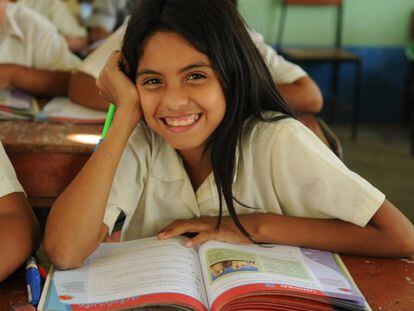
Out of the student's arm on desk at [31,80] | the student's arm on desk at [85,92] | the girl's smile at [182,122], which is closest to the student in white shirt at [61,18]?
the student's arm on desk at [31,80]

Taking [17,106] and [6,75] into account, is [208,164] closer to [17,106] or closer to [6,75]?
[17,106]

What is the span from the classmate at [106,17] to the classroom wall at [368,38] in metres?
1.82

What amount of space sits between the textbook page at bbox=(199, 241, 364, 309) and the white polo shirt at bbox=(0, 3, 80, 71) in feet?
4.35

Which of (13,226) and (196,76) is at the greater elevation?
(196,76)

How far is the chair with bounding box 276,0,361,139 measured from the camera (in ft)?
14.8

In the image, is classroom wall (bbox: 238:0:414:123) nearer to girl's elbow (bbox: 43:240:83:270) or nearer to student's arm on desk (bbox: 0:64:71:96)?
student's arm on desk (bbox: 0:64:71:96)

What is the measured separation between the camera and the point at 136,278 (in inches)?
33.7

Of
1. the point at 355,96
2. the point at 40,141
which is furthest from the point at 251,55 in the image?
the point at 355,96

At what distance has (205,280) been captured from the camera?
0.86 m

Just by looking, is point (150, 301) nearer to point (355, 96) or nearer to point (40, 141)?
point (40, 141)

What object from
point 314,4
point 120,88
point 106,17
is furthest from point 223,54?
point 314,4

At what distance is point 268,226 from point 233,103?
0.25 m

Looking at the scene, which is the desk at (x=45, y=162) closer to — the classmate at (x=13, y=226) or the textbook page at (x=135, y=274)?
the classmate at (x=13, y=226)

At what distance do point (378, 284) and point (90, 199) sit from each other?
502 millimetres
